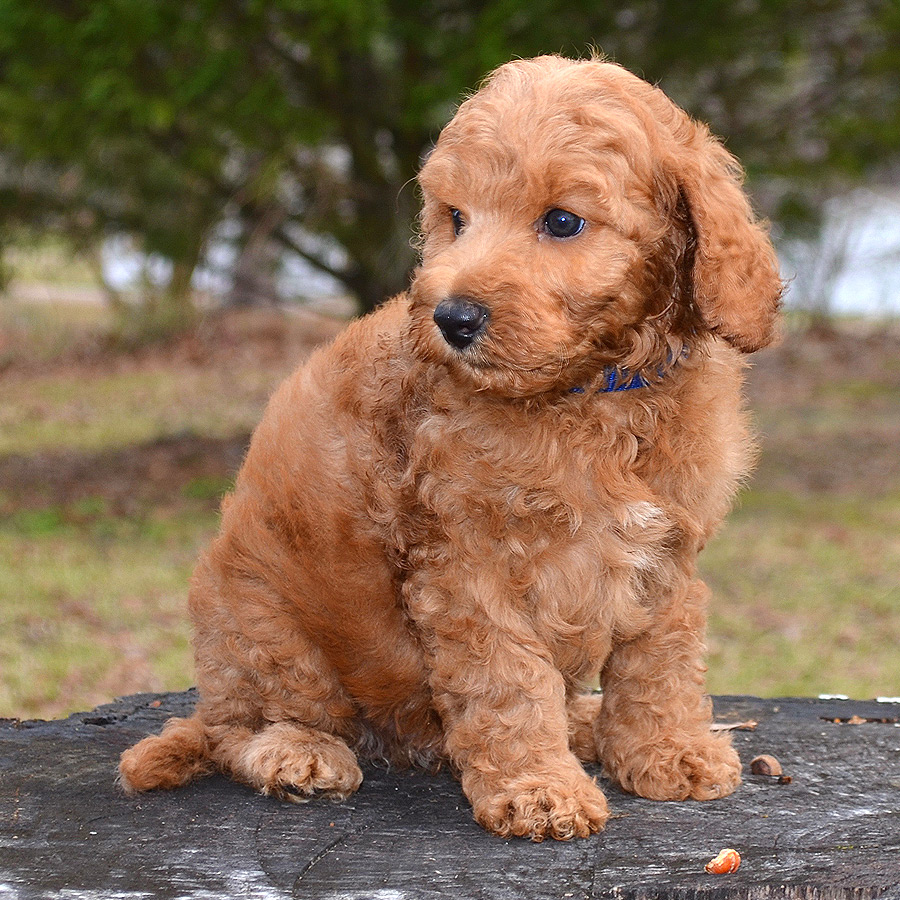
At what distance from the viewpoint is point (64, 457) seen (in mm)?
13625

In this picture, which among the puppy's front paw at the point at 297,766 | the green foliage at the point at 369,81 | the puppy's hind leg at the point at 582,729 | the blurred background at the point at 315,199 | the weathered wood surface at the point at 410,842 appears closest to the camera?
the weathered wood surface at the point at 410,842

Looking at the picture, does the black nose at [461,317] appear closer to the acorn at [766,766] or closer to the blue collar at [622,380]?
the blue collar at [622,380]

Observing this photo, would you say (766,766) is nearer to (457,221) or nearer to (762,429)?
(457,221)

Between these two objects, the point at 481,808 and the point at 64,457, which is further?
the point at 64,457

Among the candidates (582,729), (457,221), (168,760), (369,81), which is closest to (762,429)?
(369,81)

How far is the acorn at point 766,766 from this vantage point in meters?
4.22

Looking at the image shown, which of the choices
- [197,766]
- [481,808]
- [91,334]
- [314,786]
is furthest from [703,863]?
[91,334]

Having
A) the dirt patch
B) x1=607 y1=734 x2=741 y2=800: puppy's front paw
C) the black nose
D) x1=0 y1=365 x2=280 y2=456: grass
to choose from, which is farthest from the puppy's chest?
x1=0 y1=365 x2=280 y2=456: grass

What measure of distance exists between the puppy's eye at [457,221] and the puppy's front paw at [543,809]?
166cm

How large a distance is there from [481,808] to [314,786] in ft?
1.90

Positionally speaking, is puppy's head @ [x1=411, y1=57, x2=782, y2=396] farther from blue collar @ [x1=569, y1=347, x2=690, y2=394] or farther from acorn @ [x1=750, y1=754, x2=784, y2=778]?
acorn @ [x1=750, y1=754, x2=784, y2=778]

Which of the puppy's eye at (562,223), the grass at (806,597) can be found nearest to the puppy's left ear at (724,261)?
the puppy's eye at (562,223)

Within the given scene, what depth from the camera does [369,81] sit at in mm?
11375

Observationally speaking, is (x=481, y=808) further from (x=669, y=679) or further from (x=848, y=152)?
(x=848, y=152)
